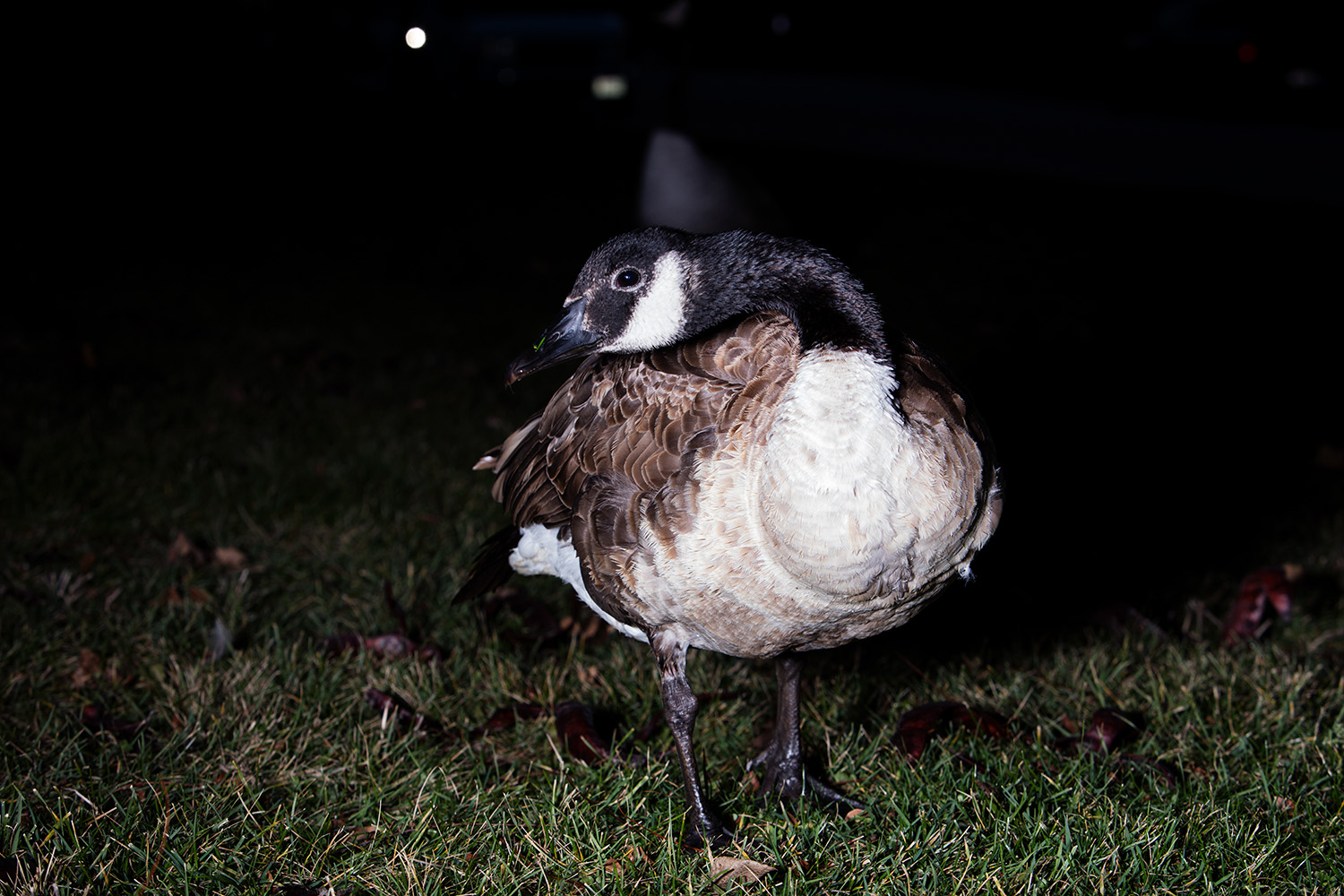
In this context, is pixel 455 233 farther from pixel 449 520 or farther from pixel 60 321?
pixel 449 520

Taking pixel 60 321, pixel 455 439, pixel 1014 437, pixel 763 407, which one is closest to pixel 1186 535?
pixel 1014 437

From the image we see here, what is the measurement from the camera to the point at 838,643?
9.10 feet

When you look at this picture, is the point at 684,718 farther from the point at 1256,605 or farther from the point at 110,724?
the point at 1256,605

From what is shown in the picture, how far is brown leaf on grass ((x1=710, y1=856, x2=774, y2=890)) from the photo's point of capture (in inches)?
101

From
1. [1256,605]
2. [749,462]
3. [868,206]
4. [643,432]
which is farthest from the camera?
[868,206]

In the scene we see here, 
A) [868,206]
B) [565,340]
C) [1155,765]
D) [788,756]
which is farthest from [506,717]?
[868,206]

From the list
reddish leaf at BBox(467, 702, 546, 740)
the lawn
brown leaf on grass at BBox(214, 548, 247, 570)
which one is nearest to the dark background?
the lawn

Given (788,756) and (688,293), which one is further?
(788,756)

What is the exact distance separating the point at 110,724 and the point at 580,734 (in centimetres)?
133

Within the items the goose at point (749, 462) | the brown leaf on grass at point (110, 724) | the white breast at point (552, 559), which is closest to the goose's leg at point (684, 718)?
the goose at point (749, 462)

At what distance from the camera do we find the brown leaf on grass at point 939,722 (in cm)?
307

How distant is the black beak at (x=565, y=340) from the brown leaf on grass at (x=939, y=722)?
1438mm

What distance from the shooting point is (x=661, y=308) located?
257cm

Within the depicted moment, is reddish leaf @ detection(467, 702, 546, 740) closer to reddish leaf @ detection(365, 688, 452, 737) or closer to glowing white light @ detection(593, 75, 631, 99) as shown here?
reddish leaf @ detection(365, 688, 452, 737)
